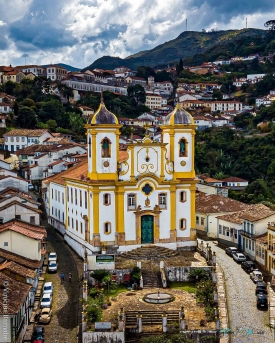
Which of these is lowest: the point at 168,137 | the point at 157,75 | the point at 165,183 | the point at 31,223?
the point at 31,223

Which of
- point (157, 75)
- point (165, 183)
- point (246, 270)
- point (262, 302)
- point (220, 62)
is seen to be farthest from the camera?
point (220, 62)

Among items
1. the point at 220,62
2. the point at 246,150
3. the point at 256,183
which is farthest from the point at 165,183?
the point at 220,62

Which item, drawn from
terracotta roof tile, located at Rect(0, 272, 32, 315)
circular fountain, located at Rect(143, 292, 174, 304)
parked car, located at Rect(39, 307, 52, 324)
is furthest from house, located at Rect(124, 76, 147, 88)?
terracotta roof tile, located at Rect(0, 272, 32, 315)

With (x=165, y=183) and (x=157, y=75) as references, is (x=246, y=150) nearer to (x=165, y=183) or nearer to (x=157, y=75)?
(x=165, y=183)

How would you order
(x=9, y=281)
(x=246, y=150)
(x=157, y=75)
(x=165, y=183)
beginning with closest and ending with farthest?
(x=9, y=281) → (x=165, y=183) → (x=246, y=150) → (x=157, y=75)

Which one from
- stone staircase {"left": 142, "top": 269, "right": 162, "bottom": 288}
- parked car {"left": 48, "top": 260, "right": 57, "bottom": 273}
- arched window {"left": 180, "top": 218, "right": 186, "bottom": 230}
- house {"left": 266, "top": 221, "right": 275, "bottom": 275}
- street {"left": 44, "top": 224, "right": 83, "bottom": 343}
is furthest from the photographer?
arched window {"left": 180, "top": 218, "right": 186, "bottom": 230}

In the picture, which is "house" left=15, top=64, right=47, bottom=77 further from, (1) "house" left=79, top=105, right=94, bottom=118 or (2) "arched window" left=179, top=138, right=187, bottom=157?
(2) "arched window" left=179, top=138, right=187, bottom=157

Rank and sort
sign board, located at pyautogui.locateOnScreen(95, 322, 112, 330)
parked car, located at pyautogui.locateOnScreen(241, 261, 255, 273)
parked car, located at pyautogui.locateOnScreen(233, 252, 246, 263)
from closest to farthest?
sign board, located at pyautogui.locateOnScreen(95, 322, 112, 330) → parked car, located at pyautogui.locateOnScreen(241, 261, 255, 273) → parked car, located at pyautogui.locateOnScreen(233, 252, 246, 263)

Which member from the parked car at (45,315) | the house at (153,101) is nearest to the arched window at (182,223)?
the parked car at (45,315)
